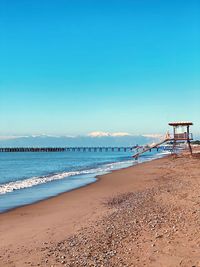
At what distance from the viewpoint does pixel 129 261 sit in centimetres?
634

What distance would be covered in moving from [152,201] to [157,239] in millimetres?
4830

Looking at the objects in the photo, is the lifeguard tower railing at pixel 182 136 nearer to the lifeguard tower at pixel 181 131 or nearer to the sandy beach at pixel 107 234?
the lifeguard tower at pixel 181 131

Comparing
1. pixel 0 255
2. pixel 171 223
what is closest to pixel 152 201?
pixel 171 223

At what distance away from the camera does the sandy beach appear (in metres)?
6.49

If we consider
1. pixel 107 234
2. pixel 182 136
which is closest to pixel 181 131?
pixel 182 136

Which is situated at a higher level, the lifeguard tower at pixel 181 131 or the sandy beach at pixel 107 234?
the lifeguard tower at pixel 181 131

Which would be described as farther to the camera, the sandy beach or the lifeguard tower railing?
the lifeguard tower railing

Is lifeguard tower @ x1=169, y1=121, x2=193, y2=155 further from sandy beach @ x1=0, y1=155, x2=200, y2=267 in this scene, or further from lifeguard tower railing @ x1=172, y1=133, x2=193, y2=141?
sandy beach @ x1=0, y1=155, x2=200, y2=267

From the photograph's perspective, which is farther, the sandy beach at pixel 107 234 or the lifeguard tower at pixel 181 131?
the lifeguard tower at pixel 181 131

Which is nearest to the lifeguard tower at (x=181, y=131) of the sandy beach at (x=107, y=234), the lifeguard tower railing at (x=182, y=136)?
the lifeguard tower railing at (x=182, y=136)

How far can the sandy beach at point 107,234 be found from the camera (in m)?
6.49

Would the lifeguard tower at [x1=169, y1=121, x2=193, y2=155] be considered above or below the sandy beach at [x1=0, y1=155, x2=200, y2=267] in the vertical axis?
above

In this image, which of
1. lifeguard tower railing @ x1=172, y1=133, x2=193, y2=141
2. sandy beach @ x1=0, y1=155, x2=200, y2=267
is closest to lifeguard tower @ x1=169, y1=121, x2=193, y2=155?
lifeguard tower railing @ x1=172, y1=133, x2=193, y2=141

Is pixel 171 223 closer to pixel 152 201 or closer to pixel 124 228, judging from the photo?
pixel 124 228
